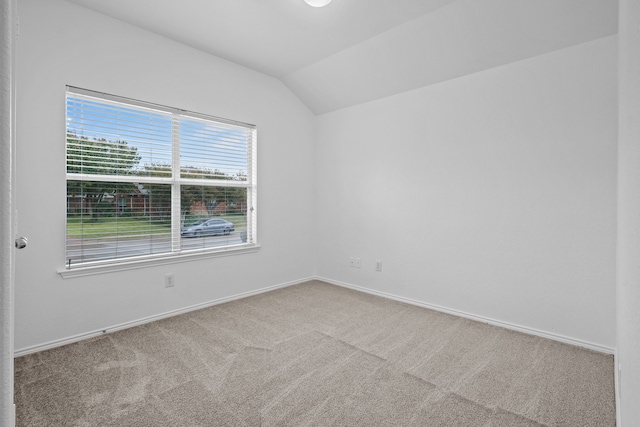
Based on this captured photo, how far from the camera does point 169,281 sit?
3107mm

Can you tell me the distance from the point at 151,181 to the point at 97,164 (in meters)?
0.44

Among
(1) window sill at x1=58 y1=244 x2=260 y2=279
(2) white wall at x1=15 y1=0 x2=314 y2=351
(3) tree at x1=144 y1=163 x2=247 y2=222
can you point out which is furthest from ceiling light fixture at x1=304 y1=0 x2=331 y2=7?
(1) window sill at x1=58 y1=244 x2=260 y2=279

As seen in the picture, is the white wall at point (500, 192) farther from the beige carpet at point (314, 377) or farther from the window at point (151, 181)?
the window at point (151, 181)

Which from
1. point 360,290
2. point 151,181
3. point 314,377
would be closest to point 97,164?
point 151,181

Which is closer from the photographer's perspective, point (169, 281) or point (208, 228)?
point (169, 281)

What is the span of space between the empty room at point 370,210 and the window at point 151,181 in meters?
0.02

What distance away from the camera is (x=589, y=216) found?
2475 mm

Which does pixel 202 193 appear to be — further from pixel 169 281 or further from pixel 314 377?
pixel 314 377

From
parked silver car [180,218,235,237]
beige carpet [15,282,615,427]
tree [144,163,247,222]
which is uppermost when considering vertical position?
tree [144,163,247,222]

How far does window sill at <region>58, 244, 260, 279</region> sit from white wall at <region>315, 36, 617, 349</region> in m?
1.47

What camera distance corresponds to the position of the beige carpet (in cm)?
170

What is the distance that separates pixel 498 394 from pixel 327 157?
321cm

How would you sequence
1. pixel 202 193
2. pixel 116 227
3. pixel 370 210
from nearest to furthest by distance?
1. pixel 116 227
2. pixel 202 193
3. pixel 370 210

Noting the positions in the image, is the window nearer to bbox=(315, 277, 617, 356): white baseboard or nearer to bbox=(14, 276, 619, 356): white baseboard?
bbox=(14, 276, 619, 356): white baseboard
